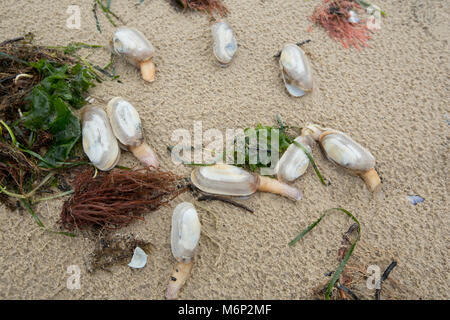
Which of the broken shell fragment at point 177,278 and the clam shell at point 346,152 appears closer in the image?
the broken shell fragment at point 177,278

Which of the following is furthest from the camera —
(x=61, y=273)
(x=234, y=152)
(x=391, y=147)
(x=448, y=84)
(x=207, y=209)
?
(x=448, y=84)

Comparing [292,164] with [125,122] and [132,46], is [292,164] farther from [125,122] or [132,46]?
[132,46]

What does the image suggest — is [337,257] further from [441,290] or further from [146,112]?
[146,112]

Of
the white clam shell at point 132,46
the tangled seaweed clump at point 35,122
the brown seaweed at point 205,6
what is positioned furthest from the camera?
the brown seaweed at point 205,6

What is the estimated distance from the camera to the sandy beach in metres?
1.45

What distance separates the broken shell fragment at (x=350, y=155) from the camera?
163 cm

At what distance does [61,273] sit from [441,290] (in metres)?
1.54

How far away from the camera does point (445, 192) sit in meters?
1.70

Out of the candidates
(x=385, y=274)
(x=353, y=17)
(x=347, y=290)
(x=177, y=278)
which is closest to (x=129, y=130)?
(x=177, y=278)

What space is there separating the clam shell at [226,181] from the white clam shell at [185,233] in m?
0.13

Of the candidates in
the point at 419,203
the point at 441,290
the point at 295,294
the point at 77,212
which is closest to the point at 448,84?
the point at 419,203

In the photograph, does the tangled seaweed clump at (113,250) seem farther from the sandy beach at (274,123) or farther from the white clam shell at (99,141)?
the white clam shell at (99,141)

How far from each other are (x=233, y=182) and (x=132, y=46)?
0.88 metres

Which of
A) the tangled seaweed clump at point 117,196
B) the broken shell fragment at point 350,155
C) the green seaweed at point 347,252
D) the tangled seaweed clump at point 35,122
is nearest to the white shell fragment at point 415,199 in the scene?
the broken shell fragment at point 350,155
